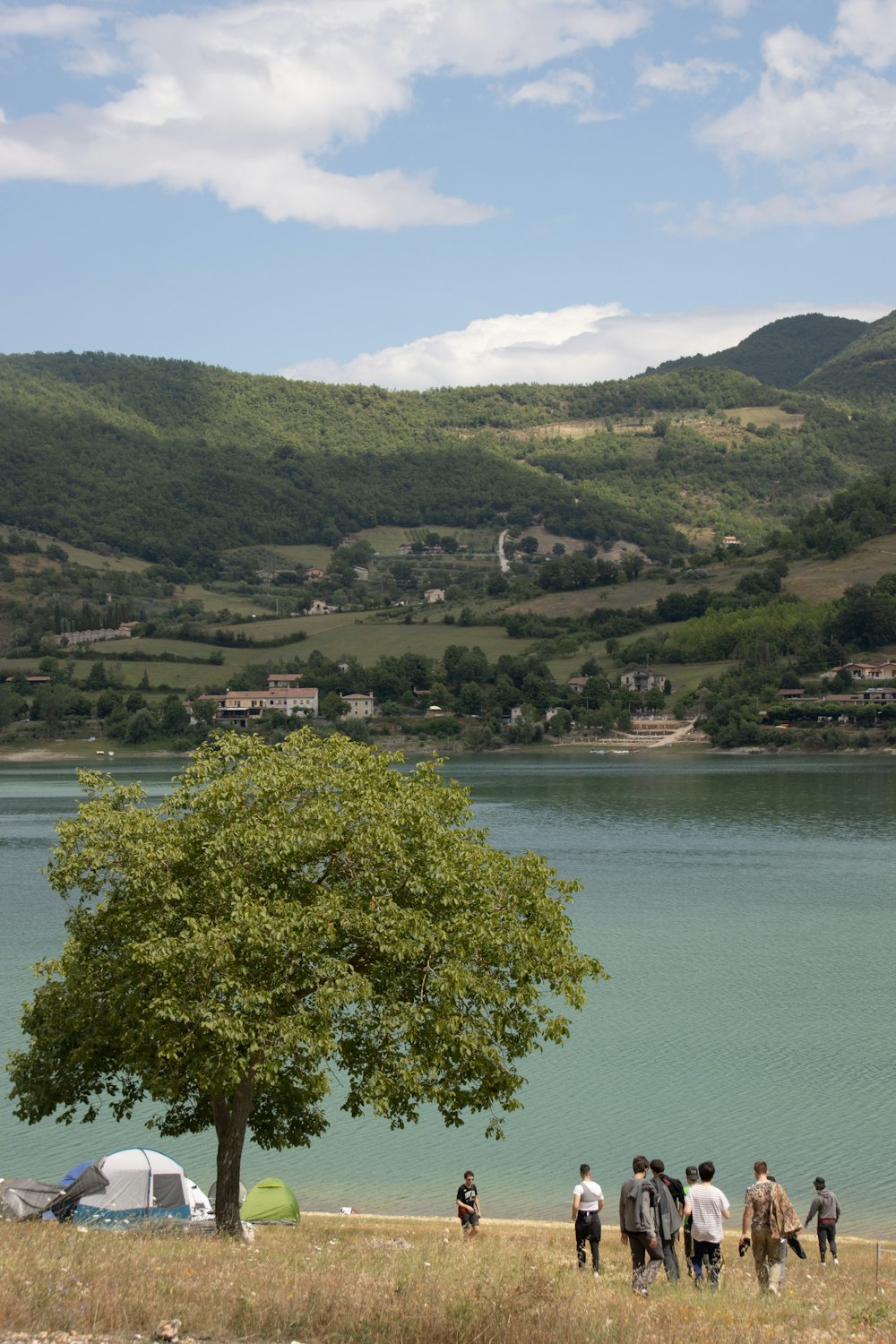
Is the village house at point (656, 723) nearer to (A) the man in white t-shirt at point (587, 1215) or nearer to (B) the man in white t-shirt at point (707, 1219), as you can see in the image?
(A) the man in white t-shirt at point (587, 1215)

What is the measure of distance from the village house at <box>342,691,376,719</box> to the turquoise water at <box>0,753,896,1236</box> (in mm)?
79662

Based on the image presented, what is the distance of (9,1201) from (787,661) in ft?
446

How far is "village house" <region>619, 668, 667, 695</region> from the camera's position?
485 feet

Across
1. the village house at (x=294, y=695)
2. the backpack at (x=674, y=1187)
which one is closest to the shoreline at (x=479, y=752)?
the village house at (x=294, y=695)

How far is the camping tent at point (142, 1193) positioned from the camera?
57.6 ft

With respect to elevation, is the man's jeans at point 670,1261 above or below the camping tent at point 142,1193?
above

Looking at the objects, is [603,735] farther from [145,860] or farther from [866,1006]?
[145,860]

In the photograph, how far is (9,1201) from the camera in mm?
16859

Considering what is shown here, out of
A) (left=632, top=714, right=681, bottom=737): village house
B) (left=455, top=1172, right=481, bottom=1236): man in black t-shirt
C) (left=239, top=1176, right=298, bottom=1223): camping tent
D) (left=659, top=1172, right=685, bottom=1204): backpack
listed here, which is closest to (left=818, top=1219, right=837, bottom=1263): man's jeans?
(left=659, top=1172, right=685, bottom=1204): backpack

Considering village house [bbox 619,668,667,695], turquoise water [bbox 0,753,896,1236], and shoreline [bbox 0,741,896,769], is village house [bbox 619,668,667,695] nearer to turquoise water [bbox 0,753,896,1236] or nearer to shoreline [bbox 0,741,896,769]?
shoreline [bbox 0,741,896,769]

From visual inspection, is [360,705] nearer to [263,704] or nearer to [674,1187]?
[263,704]

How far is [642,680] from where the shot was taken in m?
149

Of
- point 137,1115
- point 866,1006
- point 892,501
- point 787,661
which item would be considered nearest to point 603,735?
point 787,661

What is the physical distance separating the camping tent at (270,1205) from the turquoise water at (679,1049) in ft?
7.42
